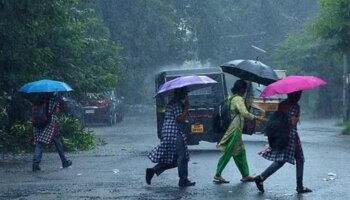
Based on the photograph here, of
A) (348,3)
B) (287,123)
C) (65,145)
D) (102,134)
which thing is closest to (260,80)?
(287,123)

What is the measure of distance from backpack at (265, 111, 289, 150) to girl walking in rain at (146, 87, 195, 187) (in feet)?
4.90

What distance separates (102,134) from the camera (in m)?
34.2

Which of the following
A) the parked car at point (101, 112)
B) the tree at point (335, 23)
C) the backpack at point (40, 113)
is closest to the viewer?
the backpack at point (40, 113)

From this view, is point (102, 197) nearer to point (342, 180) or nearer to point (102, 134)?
point (342, 180)

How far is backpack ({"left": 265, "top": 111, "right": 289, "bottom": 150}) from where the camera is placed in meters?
12.7

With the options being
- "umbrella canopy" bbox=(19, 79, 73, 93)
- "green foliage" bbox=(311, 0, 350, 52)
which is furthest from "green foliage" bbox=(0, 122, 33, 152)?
"green foliage" bbox=(311, 0, 350, 52)

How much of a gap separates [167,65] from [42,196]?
154ft

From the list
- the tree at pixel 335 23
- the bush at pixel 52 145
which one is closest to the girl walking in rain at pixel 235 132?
the bush at pixel 52 145

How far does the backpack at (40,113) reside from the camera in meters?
16.8

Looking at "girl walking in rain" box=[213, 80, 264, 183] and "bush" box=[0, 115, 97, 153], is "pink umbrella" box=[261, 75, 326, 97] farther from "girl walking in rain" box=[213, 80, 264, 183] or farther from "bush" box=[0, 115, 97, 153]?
"bush" box=[0, 115, 97, 153]

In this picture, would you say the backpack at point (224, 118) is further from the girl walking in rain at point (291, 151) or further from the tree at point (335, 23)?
the tree at point (335, 23)

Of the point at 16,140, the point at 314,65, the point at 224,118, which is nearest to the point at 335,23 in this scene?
the point at 16,140

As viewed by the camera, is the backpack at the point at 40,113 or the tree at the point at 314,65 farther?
the tree at the point at 314,65

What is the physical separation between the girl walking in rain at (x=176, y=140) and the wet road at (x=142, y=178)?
39 cm
